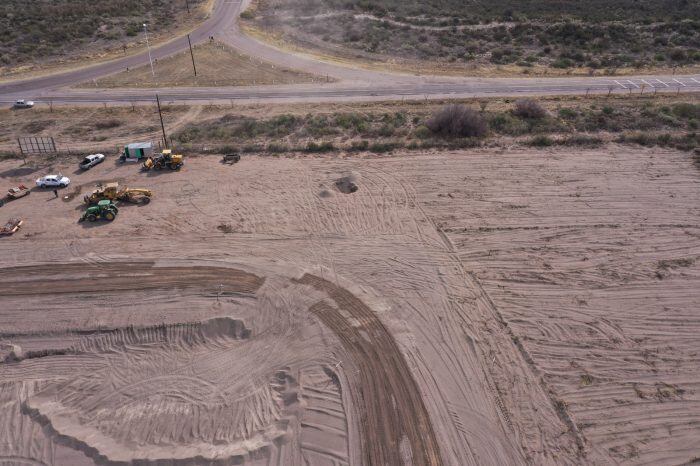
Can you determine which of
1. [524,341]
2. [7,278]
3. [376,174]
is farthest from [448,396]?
[7,278]

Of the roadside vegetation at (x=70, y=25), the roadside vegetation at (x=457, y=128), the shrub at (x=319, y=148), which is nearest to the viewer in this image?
the shrub at (x=319, y=148)

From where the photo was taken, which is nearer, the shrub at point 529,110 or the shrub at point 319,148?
the shrub at point 319,148

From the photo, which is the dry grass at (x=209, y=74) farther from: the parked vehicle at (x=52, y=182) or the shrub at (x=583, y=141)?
the shrub at (x=583, y=141)

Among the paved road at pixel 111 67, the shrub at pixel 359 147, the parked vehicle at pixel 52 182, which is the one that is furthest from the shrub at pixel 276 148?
the paved road at pixel 111 67

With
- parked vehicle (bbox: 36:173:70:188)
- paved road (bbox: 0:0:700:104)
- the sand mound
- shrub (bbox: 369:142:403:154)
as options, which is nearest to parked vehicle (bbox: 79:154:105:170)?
parked vehicle (bbox: 36:173:70:188)

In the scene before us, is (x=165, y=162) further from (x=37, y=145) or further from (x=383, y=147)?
(x=383, y=147)

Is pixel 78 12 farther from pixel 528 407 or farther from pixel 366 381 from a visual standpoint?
pixel 528 407

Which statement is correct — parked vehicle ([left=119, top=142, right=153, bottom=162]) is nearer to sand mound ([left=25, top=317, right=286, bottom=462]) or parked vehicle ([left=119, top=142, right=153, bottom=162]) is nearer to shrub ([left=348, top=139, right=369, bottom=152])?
shrub ([left=348, top=139, right=369, bottom=152])
